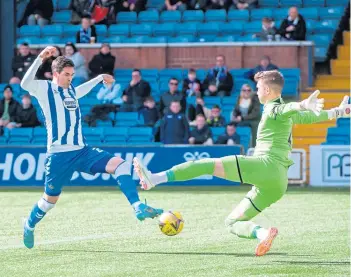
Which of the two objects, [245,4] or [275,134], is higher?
[245,4]

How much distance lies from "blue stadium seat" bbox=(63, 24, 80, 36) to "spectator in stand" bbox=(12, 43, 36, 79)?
186 cm

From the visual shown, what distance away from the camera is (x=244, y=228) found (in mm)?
10094

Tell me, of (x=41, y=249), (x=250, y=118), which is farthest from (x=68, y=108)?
(x=250, y=118)

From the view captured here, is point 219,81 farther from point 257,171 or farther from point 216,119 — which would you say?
point 257,171

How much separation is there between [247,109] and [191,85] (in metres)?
1.66

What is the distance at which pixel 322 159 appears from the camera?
2039 centimetres

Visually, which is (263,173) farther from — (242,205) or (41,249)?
(41,249)

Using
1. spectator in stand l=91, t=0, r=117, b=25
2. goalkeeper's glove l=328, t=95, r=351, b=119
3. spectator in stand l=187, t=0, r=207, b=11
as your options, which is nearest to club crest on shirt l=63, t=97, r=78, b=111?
goalkeeper's glove l=328, t=95, r=351, b=119

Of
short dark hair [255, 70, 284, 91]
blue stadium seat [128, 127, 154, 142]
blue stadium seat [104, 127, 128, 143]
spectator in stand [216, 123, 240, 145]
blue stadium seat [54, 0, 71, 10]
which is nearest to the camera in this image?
short dark hair [255, 70, 284, 91]

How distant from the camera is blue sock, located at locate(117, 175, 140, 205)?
35.0 ft

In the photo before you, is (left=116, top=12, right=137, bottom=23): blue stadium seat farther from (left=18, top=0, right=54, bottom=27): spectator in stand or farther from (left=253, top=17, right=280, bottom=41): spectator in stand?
(left=253, top=17, right=280, bottom=41): spectator in stand

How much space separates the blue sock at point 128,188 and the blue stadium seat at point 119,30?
15.3 meters

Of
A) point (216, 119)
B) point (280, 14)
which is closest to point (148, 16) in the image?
point (280, 14)

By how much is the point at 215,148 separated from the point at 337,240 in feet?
29.6
